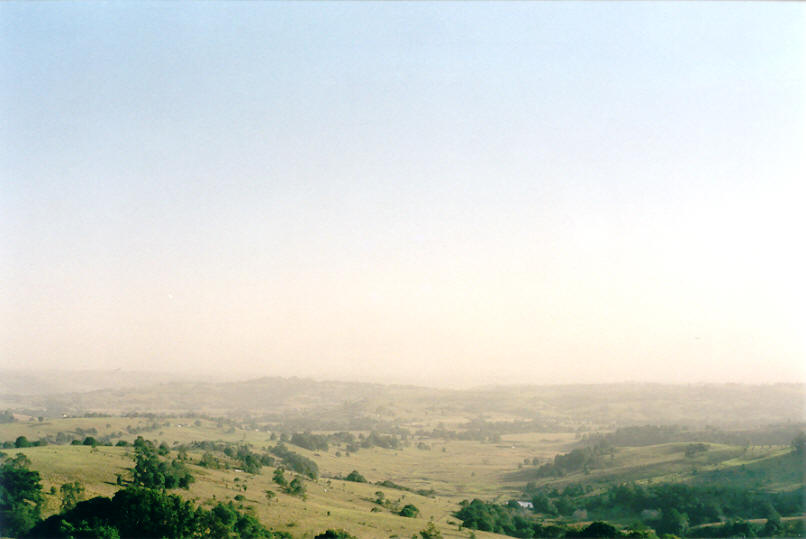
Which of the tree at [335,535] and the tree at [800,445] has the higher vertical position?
the tree at [335,535]

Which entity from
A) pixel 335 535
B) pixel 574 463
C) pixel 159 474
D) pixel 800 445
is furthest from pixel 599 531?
pixel 574 463

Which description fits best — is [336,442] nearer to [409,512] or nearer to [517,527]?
[409,512]

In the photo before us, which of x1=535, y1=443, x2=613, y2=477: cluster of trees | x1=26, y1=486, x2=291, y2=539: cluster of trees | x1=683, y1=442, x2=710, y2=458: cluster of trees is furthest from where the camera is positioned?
x1=535, y1=443, x2=613, y2=477: cluster of trees

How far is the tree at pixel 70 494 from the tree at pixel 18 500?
5.16 feet

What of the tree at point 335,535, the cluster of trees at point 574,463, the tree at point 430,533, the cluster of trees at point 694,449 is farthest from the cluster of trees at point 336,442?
the tree at point 335,535

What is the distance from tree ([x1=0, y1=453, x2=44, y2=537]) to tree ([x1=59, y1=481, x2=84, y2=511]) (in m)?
1.57

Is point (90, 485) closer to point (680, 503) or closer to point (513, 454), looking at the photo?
point (680, 503)

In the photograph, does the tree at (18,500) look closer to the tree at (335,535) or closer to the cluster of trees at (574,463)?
the tree at (335,535)

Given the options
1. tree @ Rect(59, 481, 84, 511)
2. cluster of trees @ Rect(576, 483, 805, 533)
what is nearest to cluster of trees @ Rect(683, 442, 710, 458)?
cluster of trees @ Rect(576, 483, 805, 533)

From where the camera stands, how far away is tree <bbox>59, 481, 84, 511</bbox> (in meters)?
41.8

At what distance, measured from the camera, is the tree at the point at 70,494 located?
41.8 m

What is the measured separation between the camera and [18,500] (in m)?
38.0

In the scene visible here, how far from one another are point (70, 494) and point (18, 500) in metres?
5.93

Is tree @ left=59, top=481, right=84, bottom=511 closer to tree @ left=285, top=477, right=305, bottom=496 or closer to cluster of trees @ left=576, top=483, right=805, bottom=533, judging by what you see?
tree @ left=285, top=477, right=305, bottom=496
